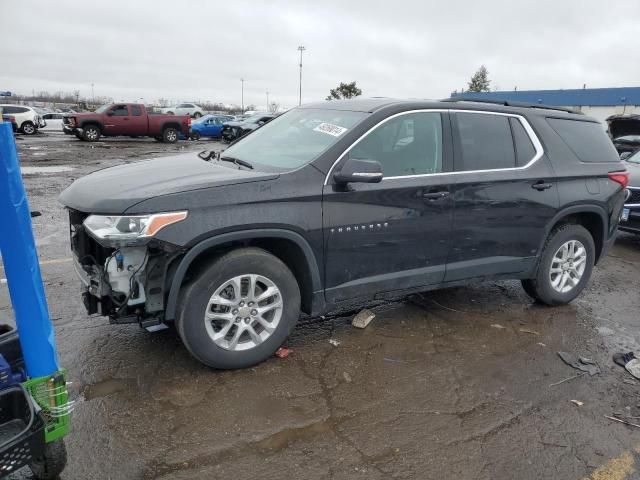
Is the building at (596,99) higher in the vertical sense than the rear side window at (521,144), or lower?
higher

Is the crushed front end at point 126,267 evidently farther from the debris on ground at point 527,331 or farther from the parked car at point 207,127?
the parked car at point 207,127

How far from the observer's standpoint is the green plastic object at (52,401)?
209 centimetres

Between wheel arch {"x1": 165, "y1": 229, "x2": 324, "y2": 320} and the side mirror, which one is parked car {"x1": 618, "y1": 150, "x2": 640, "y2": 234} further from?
wheel arch {"x1": 165, "y1": 229, "x2": 324, "y2": 320}

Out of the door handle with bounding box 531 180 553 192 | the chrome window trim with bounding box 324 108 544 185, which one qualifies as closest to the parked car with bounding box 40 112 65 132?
the chrome window trim with bounding box 324 108 544 185

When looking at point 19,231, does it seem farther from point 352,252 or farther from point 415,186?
point 415,186

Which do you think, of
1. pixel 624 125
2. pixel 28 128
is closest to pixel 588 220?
pixel 624 125

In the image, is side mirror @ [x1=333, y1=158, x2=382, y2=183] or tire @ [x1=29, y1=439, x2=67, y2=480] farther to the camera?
side mirror @ [x1=333, y1=158, x2=382, y2=183]

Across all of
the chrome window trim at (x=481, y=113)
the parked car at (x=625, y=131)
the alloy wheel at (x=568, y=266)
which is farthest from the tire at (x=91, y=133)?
the alloy wheel at (x=568, y=266)

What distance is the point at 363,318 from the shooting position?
436cm

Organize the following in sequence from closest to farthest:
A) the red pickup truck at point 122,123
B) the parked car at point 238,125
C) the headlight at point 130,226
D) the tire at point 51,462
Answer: the tire at point 51,462 < the headlight at point 130,226 < the red pickup truck at point 122,123 < the parked car at point 238,125

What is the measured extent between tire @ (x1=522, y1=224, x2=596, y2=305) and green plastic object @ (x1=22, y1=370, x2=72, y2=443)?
405 centimetres

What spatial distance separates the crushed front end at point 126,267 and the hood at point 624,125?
51.4 ft

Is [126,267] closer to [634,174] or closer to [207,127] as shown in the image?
[634,174]

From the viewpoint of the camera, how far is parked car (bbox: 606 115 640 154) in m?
13.9
